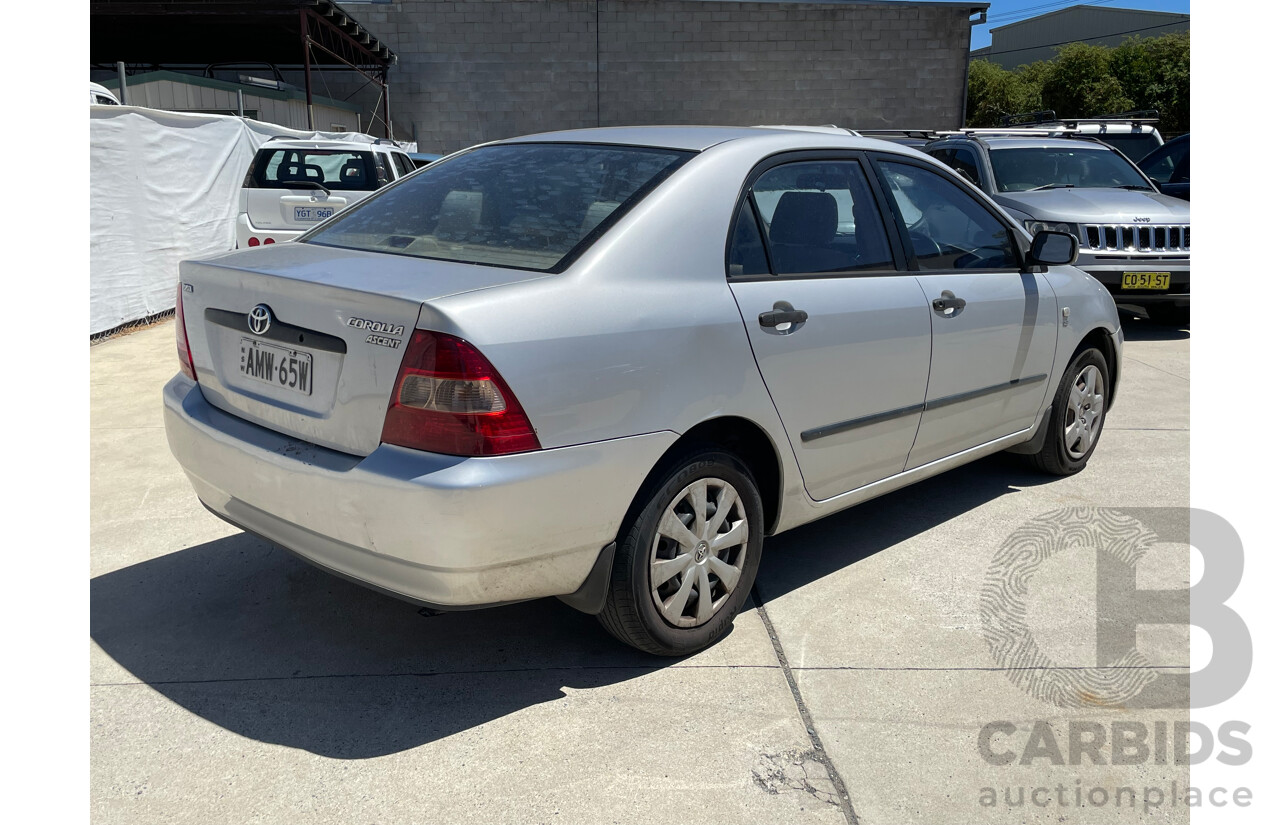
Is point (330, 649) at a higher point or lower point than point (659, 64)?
lower

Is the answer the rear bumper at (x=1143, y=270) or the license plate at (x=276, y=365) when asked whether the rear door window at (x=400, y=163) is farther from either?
the license plate at (x=276, y=365)

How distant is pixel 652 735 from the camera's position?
2818mm

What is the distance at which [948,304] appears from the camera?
3.93 metres

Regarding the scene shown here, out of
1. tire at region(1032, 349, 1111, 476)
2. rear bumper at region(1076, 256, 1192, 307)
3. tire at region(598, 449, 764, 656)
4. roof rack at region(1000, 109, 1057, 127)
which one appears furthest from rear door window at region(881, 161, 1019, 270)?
roof rack at region(1000, 109, 1057, 127)

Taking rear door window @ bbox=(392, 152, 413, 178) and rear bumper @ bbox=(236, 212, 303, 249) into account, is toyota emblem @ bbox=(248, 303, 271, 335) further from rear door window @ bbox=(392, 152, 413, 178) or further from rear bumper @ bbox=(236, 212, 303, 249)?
rear door window @ bbox=(392, 152, 413, 178)

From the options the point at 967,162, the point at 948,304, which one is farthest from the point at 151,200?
the point at 948,304

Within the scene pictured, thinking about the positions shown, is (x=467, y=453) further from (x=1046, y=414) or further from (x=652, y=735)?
(x=1046, y=414)

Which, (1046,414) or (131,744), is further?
(1046,414)

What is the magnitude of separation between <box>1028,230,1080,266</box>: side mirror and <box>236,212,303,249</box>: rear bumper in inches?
298

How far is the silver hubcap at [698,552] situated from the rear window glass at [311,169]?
8.34 m

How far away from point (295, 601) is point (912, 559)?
240cm

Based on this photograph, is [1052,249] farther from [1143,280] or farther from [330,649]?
[1143,280]

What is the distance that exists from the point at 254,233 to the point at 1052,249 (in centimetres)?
798

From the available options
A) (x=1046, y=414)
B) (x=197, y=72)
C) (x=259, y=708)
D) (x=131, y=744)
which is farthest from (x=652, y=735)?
(x=197, y=72)
